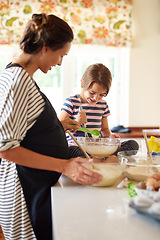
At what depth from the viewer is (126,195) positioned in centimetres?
97

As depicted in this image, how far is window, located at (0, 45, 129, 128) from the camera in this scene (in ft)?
12.2

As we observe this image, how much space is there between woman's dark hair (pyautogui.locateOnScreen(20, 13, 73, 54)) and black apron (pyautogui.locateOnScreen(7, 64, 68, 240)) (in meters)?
0.19

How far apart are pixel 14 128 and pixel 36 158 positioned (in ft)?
0.45

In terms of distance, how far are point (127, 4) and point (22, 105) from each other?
121 inches

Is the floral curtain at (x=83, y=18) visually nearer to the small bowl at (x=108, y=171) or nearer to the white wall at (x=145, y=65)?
the white wall at (x=145, y=65)

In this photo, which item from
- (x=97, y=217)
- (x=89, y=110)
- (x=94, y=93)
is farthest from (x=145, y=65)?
(x=97, y=217)

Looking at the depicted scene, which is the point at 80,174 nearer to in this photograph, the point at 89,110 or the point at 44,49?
the point at 44,49

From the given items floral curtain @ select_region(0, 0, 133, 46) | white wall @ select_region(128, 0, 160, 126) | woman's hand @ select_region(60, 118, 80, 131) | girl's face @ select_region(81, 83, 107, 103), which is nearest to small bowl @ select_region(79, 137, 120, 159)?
woman's hand @ select_region(60, 118, 80, 131)

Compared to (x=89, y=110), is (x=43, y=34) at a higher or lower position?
higher

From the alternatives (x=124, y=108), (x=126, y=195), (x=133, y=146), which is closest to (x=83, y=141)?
(x=133, y=146)

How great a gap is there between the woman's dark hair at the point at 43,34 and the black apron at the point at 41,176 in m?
0.19

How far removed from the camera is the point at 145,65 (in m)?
3.79

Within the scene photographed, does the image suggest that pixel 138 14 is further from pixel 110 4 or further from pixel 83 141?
pixel 83 141

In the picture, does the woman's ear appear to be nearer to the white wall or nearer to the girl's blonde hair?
the girl's blonde hair
